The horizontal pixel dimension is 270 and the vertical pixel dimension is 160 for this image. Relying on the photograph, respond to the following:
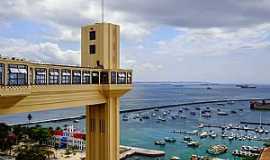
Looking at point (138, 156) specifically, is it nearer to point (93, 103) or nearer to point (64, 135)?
point (64, 135)

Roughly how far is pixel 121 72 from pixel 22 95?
706 cm

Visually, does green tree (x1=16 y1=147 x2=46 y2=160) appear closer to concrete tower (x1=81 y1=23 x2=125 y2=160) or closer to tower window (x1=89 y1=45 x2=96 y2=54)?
concrete tower (x1=81 y1=23 x2=125 y2=160)

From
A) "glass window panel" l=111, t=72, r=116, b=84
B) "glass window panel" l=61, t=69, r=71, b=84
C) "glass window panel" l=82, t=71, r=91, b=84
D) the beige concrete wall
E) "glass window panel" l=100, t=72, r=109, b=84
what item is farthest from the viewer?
the beige concrete wall

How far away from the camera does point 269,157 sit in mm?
25453

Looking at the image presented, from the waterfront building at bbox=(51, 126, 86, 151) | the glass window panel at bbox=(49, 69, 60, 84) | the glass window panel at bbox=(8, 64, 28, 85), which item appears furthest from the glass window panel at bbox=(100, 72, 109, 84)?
the waterfront building at bbox=(51, 126, 86, 151)

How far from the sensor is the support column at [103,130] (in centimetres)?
1592

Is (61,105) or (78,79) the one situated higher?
(78,79)

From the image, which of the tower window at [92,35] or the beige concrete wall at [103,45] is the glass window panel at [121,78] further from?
the tower window at [92,35]

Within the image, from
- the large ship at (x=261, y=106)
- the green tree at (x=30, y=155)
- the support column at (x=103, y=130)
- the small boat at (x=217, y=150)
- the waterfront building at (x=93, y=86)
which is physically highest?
the waterfront building at (x=93, y=86)

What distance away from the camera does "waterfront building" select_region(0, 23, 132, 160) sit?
1158 centimetres

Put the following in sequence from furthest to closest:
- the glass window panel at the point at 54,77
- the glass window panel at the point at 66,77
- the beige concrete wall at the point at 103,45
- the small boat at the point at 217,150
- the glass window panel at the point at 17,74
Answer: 1. the small boat at the point at 217,150
2. the beige concrete wall at the point at 103,45
3. the glass window panel at the point at 66,77
4. the glass window panel at the point at 54,77
5. the glass window panel at the point at 17,74

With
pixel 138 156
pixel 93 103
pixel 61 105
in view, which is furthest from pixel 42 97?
pixel 138 156

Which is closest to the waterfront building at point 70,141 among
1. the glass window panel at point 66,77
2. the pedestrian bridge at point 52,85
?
the pedestrian bridge at point 52,85

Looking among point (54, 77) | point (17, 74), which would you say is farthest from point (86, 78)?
point (17, 74)
